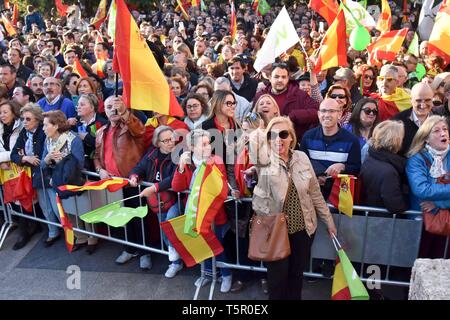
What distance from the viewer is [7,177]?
5.22 metres

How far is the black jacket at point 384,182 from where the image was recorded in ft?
11.9

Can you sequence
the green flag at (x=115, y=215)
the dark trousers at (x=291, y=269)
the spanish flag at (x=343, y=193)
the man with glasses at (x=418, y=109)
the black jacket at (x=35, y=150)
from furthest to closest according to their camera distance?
the black jacket at (x=35, y=150)
the man with glasses at (x=418, y=109)
the green flag at (x=115, y=215)
the spanish flag at (x=343, y=193)
the dark trousers at (x=291, y=269)

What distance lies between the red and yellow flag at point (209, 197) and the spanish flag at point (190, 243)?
0.19 metres

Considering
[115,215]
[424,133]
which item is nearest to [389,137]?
[424,133]

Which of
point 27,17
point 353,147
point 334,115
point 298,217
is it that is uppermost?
point 27,17

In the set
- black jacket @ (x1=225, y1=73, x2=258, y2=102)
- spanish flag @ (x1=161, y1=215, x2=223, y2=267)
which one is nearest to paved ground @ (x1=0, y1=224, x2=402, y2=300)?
spanish flag @ (x1=161, y1=215, x2=223, y2=267)

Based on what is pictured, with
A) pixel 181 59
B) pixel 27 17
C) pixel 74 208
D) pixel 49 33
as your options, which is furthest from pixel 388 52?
pixel 27 17

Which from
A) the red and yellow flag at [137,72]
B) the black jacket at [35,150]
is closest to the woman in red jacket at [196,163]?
the red and yellow flag at [137,72]

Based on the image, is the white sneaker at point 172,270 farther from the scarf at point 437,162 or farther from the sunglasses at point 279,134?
the scarf at point 437,162

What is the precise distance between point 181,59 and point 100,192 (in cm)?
403

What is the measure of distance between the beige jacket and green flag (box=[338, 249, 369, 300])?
0.33m

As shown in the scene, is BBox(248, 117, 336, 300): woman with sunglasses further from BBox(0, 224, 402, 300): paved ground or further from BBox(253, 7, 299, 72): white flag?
BBox(253, 7, 299, 72): white flag

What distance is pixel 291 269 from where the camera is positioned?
143 inches
